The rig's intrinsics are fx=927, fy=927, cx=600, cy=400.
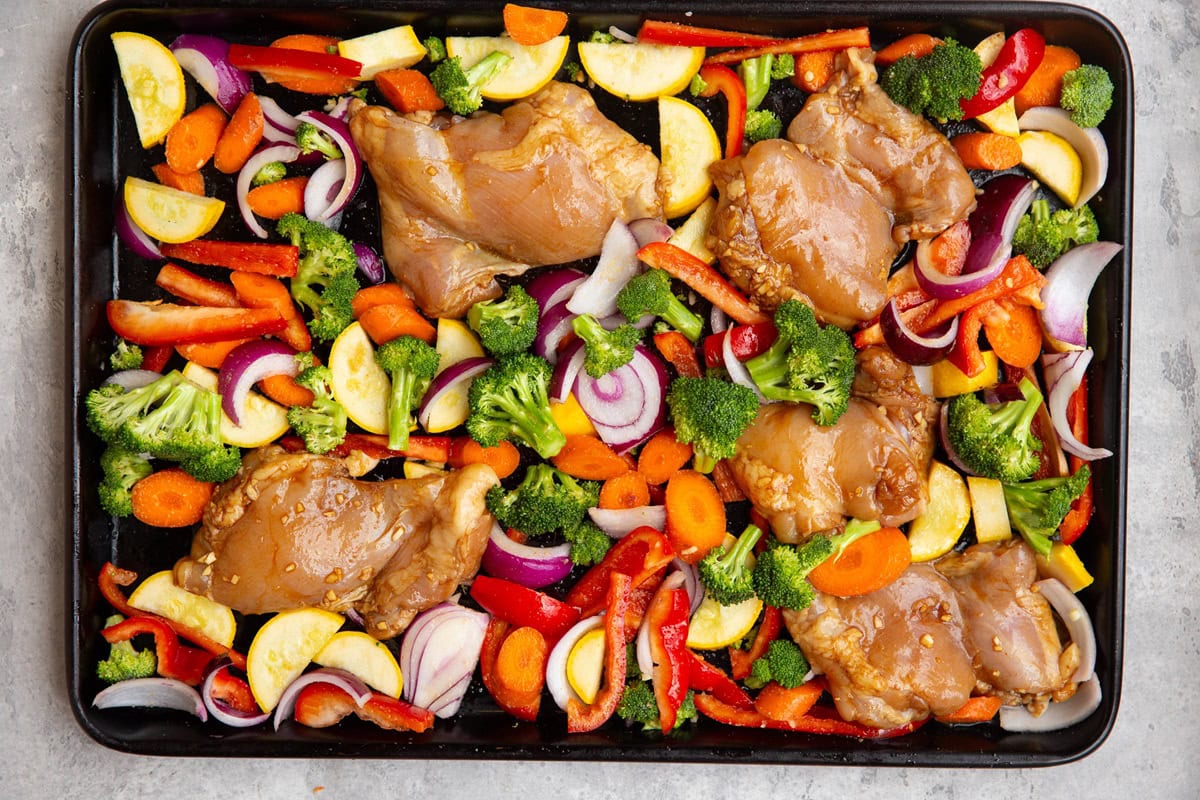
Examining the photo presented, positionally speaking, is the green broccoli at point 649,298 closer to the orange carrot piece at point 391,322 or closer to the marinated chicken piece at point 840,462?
the marinated chicken piece at point 840,462

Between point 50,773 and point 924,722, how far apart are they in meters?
3.97

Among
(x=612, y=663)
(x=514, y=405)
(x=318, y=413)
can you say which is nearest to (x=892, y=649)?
(x=612, y=663)

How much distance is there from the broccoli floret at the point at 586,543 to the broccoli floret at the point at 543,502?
19 mm

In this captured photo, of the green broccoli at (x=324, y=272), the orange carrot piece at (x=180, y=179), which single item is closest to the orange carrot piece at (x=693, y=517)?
the green broccoli at (x=324, y=272)

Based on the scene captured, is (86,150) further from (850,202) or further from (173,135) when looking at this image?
(850,202)

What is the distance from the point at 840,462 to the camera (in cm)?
395

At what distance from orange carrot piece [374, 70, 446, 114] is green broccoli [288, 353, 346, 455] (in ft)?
3.84

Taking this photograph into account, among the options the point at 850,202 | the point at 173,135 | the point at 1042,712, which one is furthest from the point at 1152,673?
the point at 173,135

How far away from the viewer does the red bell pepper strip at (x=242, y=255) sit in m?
4.00

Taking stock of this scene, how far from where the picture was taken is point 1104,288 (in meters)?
4.07

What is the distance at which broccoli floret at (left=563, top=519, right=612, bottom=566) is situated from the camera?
4.08m

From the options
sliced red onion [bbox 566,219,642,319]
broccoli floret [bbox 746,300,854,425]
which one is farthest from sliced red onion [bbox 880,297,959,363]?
sliced red onion [bbox 566,219,642,319]

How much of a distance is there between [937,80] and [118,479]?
3.87 metres

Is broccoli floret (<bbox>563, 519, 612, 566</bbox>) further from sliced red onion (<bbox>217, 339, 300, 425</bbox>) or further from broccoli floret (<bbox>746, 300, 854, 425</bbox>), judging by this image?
sliced red onion (<bbox>217, 339, 300, 425</bbox>)
